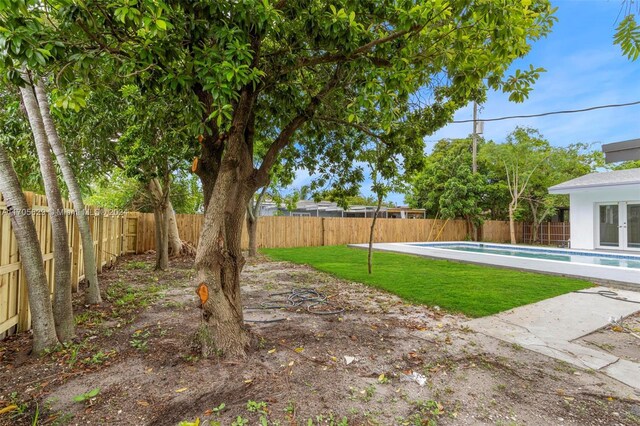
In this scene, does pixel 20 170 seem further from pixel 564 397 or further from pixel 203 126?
pixel 564 397

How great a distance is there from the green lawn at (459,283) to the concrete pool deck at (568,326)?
31cm

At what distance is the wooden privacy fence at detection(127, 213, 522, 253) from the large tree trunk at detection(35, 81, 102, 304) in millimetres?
6890

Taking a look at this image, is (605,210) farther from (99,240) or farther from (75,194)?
(99,240)

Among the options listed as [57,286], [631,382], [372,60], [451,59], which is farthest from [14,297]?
[631,382]

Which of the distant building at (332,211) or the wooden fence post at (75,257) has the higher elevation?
the distant building at (332,211)

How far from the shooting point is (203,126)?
114 inches

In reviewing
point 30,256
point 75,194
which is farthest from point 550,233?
point 30,256

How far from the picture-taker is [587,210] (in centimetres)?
1389

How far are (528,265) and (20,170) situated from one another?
12.0 m

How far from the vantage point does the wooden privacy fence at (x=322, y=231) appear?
1200 cm

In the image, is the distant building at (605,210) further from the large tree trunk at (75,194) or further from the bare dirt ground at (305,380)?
the large tree trunk at (75,194)

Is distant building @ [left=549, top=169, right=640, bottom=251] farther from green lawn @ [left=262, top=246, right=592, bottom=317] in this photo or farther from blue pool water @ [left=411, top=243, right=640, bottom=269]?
green lawn @ [left=262, top=246, right=592, bottom=317]

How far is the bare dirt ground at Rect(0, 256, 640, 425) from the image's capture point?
224 centimetres

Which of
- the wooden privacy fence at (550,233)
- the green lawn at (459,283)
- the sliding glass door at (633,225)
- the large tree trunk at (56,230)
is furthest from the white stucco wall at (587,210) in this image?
the large tree trunk at (56,230)
